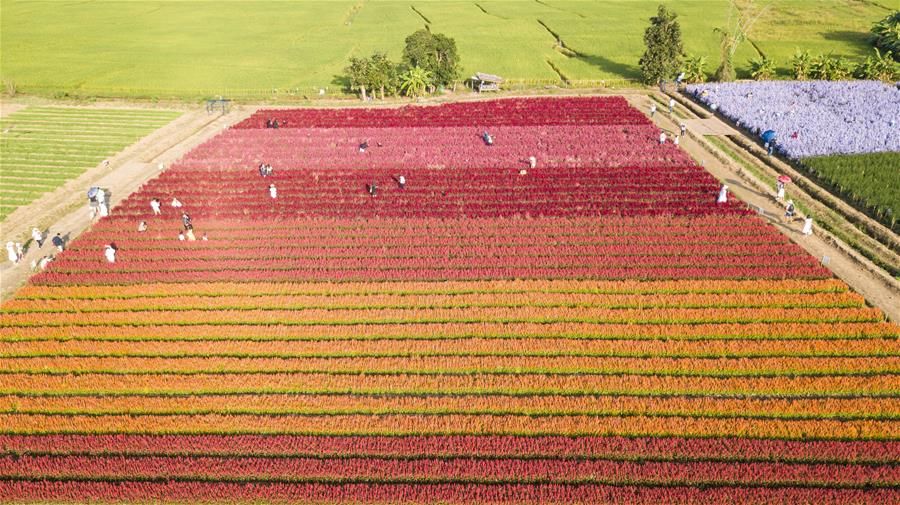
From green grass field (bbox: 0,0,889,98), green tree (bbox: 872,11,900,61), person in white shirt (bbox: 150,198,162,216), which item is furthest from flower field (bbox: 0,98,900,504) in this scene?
green tree (bbox: 872,11,900,61)

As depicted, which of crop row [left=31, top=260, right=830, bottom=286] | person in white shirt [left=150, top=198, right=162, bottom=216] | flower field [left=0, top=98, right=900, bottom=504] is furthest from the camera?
person in white shirt [left=150, top=198, right=162, bottom=216]

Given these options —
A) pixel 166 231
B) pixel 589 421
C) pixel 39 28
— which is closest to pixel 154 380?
pixel 166 231

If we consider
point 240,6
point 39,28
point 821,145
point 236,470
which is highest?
point 240,6

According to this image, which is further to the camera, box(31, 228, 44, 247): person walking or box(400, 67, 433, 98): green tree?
box(400, 67, 433, 98): green tree

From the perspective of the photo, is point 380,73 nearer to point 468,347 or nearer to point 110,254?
point 110,254

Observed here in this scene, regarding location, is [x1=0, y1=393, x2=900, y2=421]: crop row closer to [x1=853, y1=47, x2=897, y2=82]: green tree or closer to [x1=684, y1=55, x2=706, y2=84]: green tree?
[x1=684, y1=55, x2=706, y2=84]: green tree

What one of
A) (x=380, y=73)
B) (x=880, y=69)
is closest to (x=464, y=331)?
(x=380, y=73)

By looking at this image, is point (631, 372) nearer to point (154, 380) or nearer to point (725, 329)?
point (725, 329)
